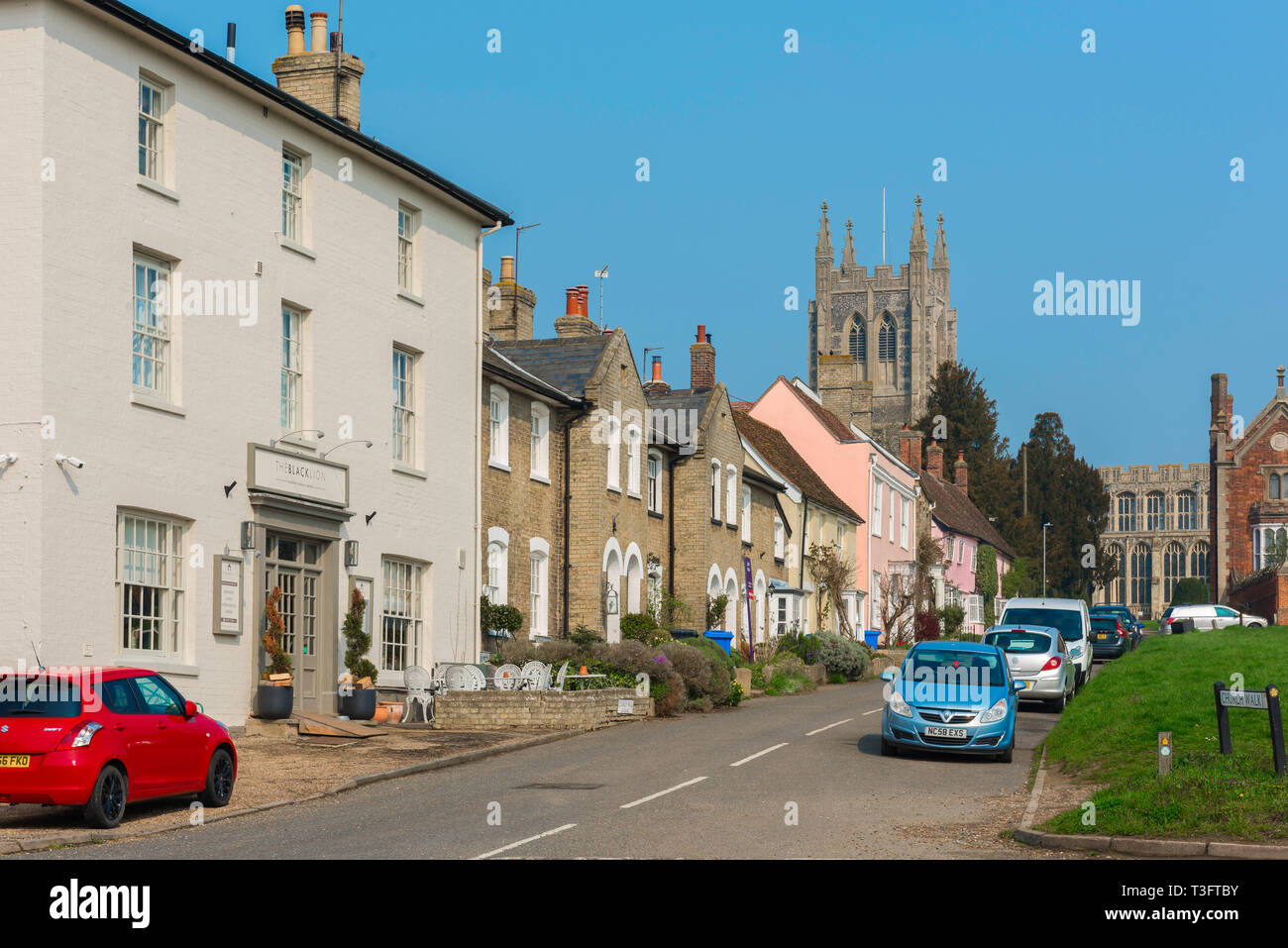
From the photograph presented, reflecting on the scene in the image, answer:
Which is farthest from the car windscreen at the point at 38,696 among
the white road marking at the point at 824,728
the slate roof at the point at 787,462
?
the slate roof at the point at 787,462

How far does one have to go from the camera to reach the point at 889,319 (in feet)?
465

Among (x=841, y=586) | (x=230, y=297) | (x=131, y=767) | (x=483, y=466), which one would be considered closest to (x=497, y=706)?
(x=483, y=466)

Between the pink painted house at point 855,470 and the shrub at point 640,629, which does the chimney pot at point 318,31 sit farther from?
the pink painted house at point 855,470

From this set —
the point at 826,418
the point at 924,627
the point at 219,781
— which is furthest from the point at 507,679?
the point at 826,418

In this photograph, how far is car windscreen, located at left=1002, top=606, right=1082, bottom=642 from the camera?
33.1 metres

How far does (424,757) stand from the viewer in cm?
2041

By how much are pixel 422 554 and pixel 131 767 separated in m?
12.9

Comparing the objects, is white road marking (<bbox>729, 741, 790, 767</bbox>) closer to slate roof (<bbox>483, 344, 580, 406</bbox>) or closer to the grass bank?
the grass bank

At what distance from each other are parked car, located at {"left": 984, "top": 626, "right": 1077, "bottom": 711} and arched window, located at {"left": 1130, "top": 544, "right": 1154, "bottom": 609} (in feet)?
350

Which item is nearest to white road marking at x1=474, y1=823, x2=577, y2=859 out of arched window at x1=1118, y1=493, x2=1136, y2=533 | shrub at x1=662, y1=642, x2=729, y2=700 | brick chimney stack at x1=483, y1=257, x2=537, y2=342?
shrub at x1=662, y1=642, x2=729, y2=700

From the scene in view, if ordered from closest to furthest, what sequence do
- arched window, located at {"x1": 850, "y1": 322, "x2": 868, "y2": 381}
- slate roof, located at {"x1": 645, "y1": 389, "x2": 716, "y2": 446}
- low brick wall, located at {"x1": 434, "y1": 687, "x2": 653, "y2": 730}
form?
low brick wall, located at {"x1": 434, "y1": 687, "x2": 653, "y2": 730} → slate roof, located at {"x1": 645, "y1": 389, "x2": 716, "y2": 446} → arched window, located at {"x1": 850, "y1": 322, "x2": 868, "y2": 381}

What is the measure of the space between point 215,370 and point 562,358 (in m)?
13.9

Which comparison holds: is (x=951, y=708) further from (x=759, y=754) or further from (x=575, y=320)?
(x=575, y=320)
